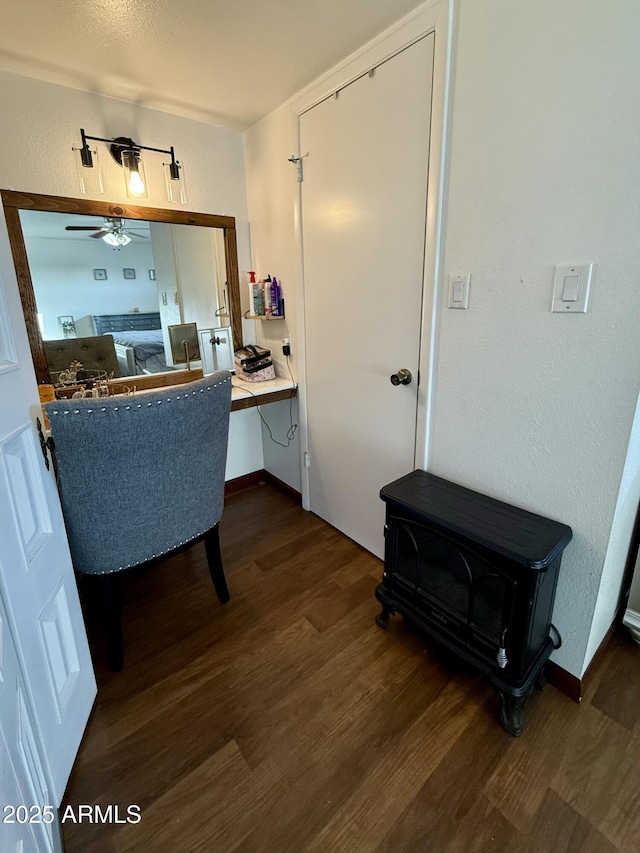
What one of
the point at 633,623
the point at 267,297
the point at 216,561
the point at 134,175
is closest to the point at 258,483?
the point at 216,561

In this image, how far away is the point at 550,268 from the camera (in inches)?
44.6

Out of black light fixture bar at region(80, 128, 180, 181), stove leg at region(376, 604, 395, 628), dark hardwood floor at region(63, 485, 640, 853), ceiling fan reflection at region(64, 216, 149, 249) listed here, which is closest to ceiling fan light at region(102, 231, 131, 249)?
Result: ceiling fan reflection at region(64, 216, 149, 249)

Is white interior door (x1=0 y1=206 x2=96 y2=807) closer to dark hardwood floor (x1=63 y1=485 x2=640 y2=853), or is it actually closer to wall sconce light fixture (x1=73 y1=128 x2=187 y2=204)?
dark hardwood floor (x1=63 y1=485 x2=640 y2=853)

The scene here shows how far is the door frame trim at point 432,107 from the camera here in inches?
50.1

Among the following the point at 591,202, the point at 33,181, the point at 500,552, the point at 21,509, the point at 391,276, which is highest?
the point at 33,181

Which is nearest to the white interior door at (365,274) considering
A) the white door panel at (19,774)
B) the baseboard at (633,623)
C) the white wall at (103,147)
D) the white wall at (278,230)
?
the white wall at (278,230)

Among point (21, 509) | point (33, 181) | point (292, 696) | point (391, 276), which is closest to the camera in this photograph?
point (21, 509)

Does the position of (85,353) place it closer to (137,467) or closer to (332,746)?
(137,467)

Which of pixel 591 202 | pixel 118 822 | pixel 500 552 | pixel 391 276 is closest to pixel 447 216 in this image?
pixel 391 276

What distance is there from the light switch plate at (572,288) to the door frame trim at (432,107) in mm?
413

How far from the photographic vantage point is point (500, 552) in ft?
3.67

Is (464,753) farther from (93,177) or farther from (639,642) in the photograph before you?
(93,177)

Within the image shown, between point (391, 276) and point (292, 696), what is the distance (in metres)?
1.58

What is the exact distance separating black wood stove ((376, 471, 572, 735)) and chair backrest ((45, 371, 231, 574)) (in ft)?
2.26
